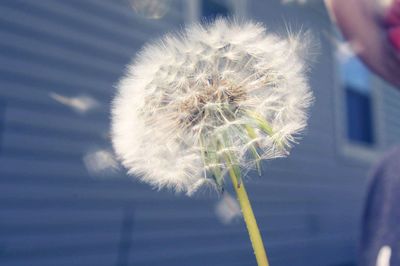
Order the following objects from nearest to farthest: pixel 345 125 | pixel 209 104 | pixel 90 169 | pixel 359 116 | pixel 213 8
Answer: pixel 209 104 < pixel 90 169 < pixel 213 8 < pixel 345 125 < pixel 359 116

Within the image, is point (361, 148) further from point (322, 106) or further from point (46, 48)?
point (46, 48)

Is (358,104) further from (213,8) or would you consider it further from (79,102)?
(79,102)

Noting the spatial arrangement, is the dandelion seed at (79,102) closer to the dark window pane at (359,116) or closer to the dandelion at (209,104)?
the dandelion at (209,104)

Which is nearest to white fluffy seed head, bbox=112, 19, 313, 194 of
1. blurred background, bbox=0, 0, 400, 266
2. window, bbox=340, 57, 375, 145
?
blurred background, bbox=0, 0, 400, 266

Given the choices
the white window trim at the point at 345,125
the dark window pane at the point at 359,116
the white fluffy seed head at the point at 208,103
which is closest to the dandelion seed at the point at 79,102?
the white fluffy seed head at the point at 208,103

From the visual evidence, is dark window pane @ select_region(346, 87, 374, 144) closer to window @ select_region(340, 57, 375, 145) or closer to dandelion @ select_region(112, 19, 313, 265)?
window @ select_region(340, 57, 375, 145)

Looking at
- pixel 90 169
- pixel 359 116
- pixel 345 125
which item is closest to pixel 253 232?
pixel 90 169

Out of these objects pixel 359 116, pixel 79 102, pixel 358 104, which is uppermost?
pixel 358 104

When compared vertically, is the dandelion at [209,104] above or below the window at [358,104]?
below
